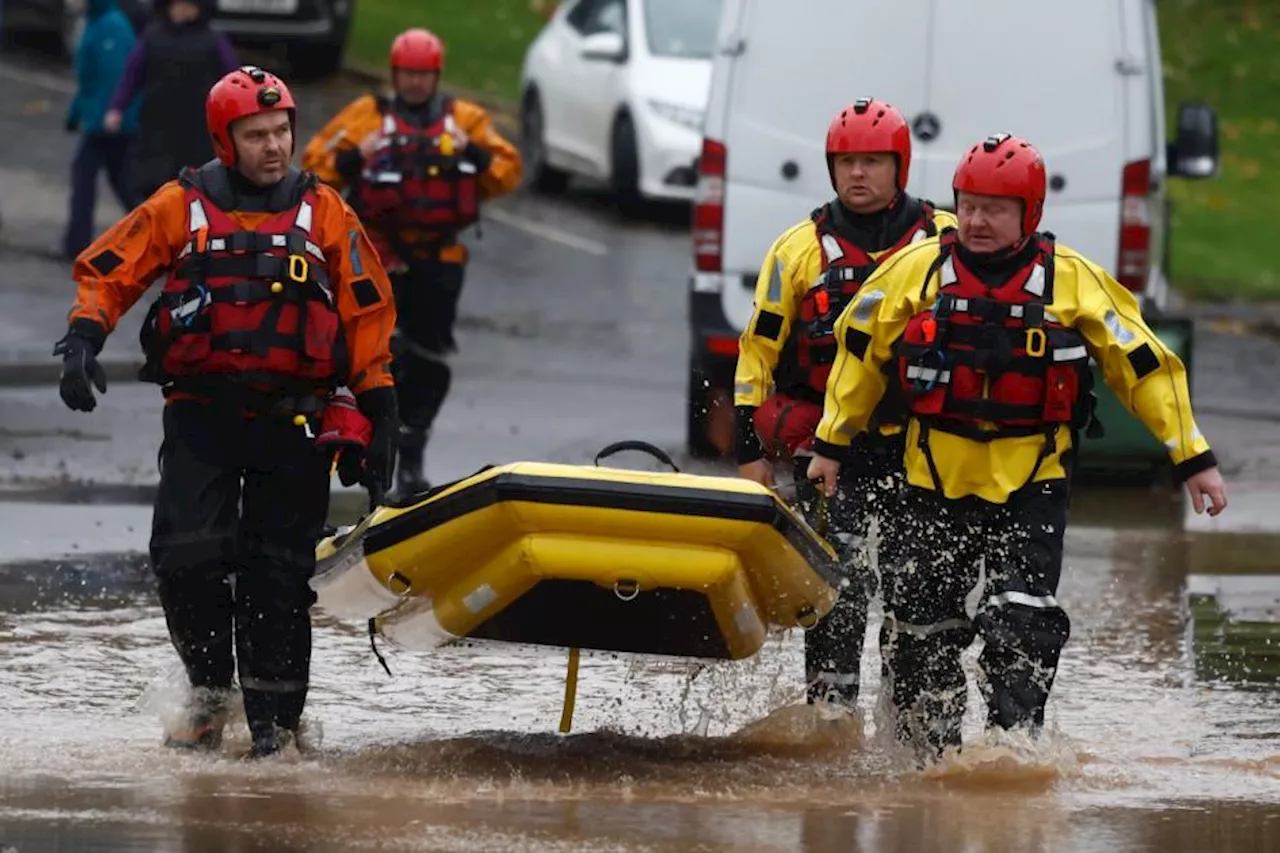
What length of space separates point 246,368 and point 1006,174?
192 centimetres

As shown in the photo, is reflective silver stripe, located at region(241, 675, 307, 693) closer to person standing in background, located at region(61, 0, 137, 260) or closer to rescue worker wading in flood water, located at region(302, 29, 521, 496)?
rescue worker wading in flood water, located at region(302, 29, 521, 496)

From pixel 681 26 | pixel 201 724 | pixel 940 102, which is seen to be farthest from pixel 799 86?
pixel 681 26

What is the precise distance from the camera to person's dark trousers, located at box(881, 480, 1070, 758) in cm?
738

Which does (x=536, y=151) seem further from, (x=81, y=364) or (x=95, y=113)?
(x=81, y=364)

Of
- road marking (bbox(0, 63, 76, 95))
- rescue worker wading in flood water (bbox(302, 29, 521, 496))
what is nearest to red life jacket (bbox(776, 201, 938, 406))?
rescue worker wading in flood water (bbox(302, 29, 521, 496))

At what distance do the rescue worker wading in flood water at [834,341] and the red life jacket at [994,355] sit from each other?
0.43m

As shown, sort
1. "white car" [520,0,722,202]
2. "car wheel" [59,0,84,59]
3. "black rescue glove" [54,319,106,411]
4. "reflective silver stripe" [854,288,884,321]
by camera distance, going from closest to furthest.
→ "black rescue glove" [54,319,106,411], "reflective silver stripe" [854,288,884,321], "white car" [520,0,722,202], "car wheel" [59,0,84,59]

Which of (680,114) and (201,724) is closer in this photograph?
(201,724)

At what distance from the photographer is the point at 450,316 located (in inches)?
482

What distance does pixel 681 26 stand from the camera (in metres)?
19.7

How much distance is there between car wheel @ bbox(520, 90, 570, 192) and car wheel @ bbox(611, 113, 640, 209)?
1062mm

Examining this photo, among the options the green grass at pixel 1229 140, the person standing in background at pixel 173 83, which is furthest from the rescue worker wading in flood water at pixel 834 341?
the green grass at pixel 1229 140

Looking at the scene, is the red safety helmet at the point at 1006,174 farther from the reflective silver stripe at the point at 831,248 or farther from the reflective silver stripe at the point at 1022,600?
the reflective silver stripe at the point at 1022,600

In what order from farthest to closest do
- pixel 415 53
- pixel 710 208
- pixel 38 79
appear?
pixel 38 79 → pixel 710 208 → pixel 415 53
